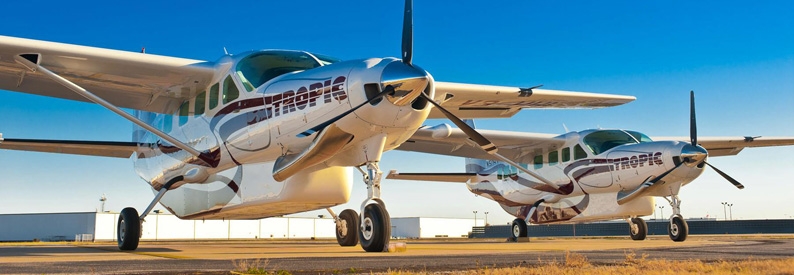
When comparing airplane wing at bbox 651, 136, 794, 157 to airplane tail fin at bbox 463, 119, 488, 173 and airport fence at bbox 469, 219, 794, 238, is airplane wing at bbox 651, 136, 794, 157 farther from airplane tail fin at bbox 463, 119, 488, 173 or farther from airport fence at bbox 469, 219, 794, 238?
airport fence at bbox 469, 219, 794, 238

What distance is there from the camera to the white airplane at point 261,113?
9078 mm

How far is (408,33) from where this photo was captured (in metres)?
9.45

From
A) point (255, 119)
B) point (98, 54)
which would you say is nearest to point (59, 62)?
point (98, 54)

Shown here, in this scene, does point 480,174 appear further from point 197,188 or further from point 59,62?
point 59,62

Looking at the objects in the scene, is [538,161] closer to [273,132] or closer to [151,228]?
[273,132]

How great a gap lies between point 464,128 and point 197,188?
6087 mm

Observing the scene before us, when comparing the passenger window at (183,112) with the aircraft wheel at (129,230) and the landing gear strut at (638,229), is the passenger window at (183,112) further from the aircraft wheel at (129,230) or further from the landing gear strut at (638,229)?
the landing gear strut at (638,229)

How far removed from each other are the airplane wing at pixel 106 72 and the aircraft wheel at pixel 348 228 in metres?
3.80

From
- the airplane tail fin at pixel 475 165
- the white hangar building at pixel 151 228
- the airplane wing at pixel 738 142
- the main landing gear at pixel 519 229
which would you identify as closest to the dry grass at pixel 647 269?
the main landing gear at pixel 519 229

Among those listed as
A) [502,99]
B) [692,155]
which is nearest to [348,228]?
[502,99]

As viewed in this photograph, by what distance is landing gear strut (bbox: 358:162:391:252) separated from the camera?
873cm

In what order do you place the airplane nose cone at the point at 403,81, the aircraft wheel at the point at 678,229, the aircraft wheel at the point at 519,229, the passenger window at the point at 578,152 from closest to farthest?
the airplane nose cone at the point at 403,81 → the aircraft wheel at the point at 678,229 → the passenger window at the point at 578,152 → the aircraft wheel at the point at 519,229

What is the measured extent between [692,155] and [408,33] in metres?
12.7

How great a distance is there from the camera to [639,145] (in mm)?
20766
